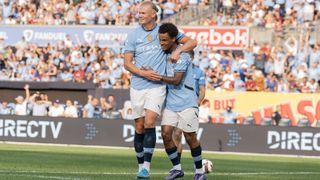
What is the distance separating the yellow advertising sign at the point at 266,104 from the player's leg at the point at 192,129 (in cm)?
1796

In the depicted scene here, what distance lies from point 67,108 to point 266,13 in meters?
8.49

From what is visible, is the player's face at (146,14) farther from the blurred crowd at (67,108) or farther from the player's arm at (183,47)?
the blurred crowd at (67,108)

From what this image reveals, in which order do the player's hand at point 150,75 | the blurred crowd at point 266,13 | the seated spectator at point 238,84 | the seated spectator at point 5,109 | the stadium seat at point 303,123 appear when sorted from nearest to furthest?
the player's hand at point 150,75 → the stadium seat at point 303,123 → the seated spectator at point 238,84 → the seated spectator at point 5,109 → the blurred crowd at point 266,13

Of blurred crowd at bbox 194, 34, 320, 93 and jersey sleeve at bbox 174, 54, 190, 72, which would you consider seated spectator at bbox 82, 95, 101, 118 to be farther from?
jersey sleeve at bbox 174, 54, 190, 72

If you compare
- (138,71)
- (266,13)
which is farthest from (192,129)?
(266,13)

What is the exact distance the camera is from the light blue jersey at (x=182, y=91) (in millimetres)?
13461

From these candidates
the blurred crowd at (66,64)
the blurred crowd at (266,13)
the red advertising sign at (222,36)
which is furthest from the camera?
A: the red advertising sign at (222,36)

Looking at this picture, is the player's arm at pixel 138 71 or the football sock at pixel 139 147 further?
the football sock at pixel 139 147

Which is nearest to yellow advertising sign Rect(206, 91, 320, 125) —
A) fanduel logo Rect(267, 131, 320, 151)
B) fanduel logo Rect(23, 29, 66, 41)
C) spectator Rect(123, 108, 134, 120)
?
fanduel logo Rect(267, 131, 320, 151)

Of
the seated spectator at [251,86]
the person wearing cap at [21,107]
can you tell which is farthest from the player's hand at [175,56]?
the person wearing cap at [21,107]

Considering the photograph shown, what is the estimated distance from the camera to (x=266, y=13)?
35938mm

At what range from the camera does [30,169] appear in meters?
15.6

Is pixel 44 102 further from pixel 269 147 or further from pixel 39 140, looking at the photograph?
pixel 269 147

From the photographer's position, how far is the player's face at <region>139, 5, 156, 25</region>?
13867 mm
